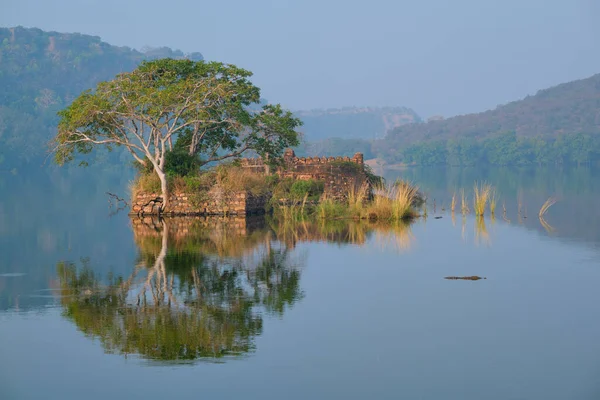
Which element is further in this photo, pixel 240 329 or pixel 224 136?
pixel 224 136

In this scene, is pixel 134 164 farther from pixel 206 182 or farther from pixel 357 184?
pixel 357 184

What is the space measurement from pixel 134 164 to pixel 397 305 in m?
20.7

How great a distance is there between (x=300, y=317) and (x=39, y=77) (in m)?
145

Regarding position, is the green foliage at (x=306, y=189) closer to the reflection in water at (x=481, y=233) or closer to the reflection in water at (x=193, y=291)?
the reflection in water at (x=481, y=233)

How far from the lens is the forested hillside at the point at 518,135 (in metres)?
131

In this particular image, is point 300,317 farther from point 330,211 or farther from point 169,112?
point 169,112

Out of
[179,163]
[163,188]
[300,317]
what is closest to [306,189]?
[179,163]

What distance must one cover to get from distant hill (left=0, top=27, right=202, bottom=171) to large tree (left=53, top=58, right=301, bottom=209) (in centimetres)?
7806

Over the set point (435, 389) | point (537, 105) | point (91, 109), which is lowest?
point (435, 389)

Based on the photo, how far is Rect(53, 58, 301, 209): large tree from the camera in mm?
29933

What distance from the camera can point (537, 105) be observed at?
180 metres

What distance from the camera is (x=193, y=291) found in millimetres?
15188

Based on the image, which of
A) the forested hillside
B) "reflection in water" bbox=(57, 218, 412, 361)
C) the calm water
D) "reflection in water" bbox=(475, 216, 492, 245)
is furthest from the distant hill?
the calm water

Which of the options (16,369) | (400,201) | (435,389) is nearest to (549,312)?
(435,389)
